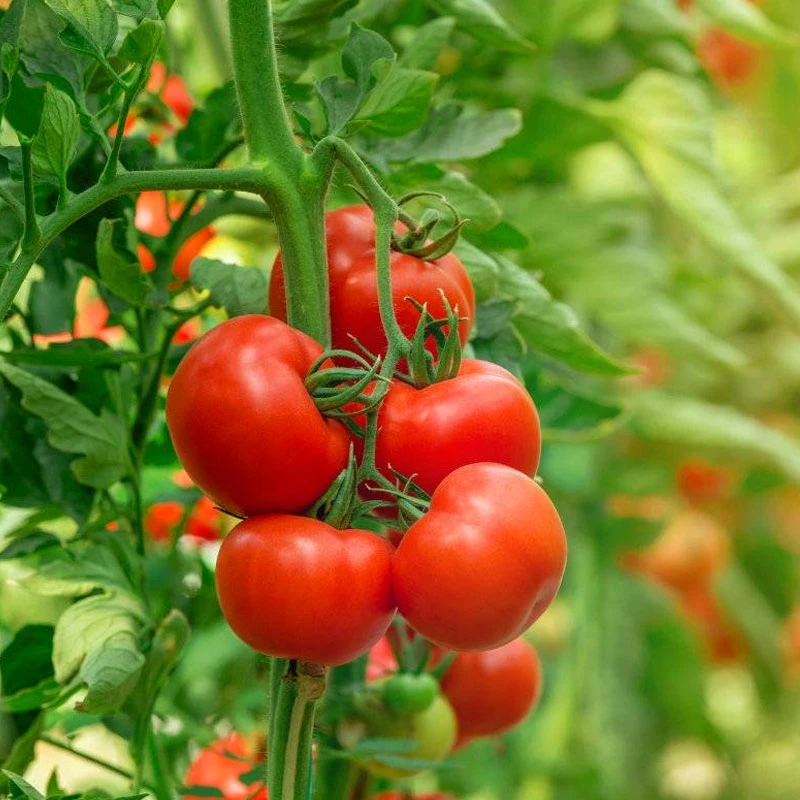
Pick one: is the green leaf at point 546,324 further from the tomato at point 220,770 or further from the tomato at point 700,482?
the tomato at point 700,482

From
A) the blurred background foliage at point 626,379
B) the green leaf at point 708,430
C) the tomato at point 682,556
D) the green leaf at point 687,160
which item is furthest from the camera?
the tomato at point 682,556

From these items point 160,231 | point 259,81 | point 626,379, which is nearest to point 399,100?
point 259,81

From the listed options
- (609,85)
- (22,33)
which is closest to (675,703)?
(609,85)

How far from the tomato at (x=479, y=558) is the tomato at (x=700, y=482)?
3.44 ft

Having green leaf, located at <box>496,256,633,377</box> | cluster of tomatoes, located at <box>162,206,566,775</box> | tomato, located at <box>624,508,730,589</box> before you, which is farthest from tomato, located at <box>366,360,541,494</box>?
tomato, located at <box>624,508,730,589</box>

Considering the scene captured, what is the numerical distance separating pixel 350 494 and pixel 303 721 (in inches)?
2.5

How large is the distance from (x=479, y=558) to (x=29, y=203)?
5.5 inches

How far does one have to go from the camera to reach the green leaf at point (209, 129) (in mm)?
421

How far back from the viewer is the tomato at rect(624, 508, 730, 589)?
47.3 inches

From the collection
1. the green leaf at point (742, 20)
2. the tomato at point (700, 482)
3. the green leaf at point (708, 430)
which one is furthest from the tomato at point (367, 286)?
the tomato at point (700, 482)

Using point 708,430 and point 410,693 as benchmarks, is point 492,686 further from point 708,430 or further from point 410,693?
point 708,430

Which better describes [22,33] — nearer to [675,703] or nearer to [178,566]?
[178,566]

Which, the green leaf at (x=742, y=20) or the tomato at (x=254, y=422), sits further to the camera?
the green leaf at (x=742, y=20)

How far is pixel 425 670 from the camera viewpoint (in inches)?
19.5
